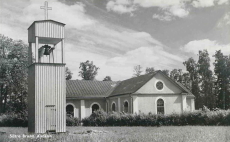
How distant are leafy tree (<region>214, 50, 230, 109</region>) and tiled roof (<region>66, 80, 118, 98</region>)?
70.8 feet

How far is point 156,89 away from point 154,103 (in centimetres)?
149

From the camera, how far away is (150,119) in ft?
74.7

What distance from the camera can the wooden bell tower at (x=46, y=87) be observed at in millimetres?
14938

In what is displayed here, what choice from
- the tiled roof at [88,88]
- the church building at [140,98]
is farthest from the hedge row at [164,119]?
the tiled roof at [88,88]

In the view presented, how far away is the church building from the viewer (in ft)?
90.3

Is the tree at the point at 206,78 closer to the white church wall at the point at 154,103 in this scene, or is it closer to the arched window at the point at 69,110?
the white church wall at the point at 154,103

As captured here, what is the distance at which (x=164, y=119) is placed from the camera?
22.5m

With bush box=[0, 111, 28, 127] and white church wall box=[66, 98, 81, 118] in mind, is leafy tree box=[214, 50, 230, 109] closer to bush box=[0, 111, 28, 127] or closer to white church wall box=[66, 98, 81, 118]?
white church wall box=[66, 98, 81, 118]

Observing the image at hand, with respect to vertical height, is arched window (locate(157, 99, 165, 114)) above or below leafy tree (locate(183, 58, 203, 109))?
below

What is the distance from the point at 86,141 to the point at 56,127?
168 inches

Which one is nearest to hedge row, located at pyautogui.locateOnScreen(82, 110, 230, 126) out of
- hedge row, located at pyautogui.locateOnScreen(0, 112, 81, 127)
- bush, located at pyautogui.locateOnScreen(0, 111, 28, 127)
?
hedge row, located at pyautogui.locateOnScreen(0, 112, 81, 127)

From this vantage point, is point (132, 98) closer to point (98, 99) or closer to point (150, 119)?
point (150, 119)

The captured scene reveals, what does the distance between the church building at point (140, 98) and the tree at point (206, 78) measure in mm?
17572

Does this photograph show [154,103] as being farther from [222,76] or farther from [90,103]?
[222,76]
